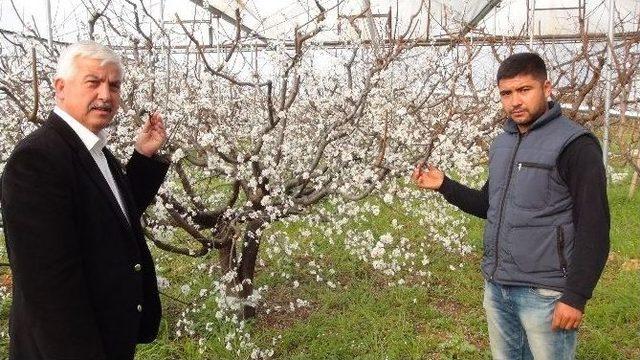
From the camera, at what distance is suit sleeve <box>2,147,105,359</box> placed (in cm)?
154

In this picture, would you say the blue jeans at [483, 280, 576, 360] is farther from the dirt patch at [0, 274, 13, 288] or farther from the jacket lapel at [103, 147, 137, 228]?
the dirt patch at [0, 274, 13, 288]

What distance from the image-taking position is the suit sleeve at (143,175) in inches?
90.7

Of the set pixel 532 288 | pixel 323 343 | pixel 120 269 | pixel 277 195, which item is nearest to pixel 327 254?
pixel 323 343

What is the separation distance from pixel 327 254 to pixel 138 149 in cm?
393

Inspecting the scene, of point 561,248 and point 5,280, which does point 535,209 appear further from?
point 5,280

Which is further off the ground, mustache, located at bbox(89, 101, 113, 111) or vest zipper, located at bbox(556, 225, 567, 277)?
mustache, located at bbox(89, 101, 113, 111)

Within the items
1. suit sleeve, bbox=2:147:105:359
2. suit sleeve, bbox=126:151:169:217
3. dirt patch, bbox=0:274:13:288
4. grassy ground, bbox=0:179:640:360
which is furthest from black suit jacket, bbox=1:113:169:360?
dirt patch, bbox=0:274:13:288

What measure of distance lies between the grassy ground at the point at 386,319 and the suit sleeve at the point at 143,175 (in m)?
1.93

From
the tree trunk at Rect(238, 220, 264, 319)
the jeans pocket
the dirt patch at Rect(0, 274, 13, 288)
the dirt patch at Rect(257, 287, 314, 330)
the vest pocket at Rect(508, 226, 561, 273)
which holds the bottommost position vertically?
the dirt patch at Rect(257, 287, 314, 330)

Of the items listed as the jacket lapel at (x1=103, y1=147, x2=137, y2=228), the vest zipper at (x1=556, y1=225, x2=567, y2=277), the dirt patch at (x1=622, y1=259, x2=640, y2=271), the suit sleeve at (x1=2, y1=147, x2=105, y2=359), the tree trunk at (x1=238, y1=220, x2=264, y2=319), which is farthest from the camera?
the dirt patch at (x1=622, y1=259, x2=640, y2=271)

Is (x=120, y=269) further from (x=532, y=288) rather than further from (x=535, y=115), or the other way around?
(x=535, y=115)

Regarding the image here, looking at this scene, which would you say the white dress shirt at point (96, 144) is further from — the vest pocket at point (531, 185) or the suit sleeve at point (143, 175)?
the vest pocket at point (531, 185)

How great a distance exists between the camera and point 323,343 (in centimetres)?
407

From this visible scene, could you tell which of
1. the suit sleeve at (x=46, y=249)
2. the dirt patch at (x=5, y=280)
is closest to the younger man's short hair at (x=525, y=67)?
the suit sleeve at (x=46, y=249)
